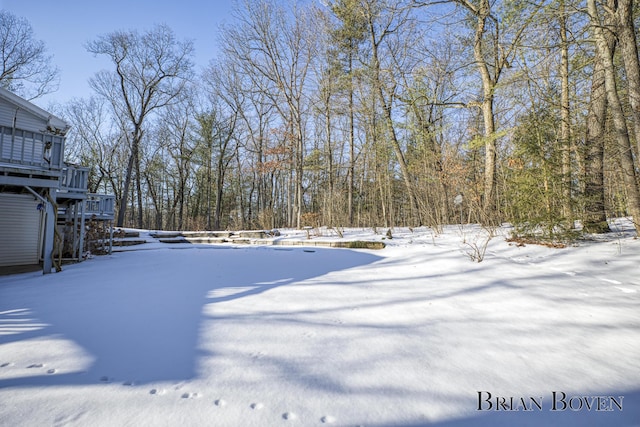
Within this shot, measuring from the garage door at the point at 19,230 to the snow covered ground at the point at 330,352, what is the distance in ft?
16.2

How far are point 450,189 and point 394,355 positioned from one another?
795cm

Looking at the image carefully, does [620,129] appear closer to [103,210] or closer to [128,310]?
[128,310]

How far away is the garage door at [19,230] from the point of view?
21.5 ft

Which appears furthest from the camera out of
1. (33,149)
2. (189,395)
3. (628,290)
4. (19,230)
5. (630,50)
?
(19,230)

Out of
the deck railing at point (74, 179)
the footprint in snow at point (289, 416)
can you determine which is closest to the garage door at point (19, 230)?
the deck railing at point (74, 179)

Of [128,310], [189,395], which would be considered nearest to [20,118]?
[128,310]

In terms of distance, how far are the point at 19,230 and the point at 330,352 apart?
9.07 meters

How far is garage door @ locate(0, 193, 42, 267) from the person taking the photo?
21.5ft

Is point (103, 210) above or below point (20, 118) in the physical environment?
below

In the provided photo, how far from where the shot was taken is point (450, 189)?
853cm

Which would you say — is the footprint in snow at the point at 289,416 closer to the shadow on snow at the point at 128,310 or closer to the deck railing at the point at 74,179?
the shadow on snow at the point at 128,310

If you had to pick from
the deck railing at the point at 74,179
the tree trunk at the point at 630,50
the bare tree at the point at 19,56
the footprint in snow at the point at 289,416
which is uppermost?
the bare tree at the point at 19,56

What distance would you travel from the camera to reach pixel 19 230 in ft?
22.2

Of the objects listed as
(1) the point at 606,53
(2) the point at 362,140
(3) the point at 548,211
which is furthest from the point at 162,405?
(2) the point at 362,140
